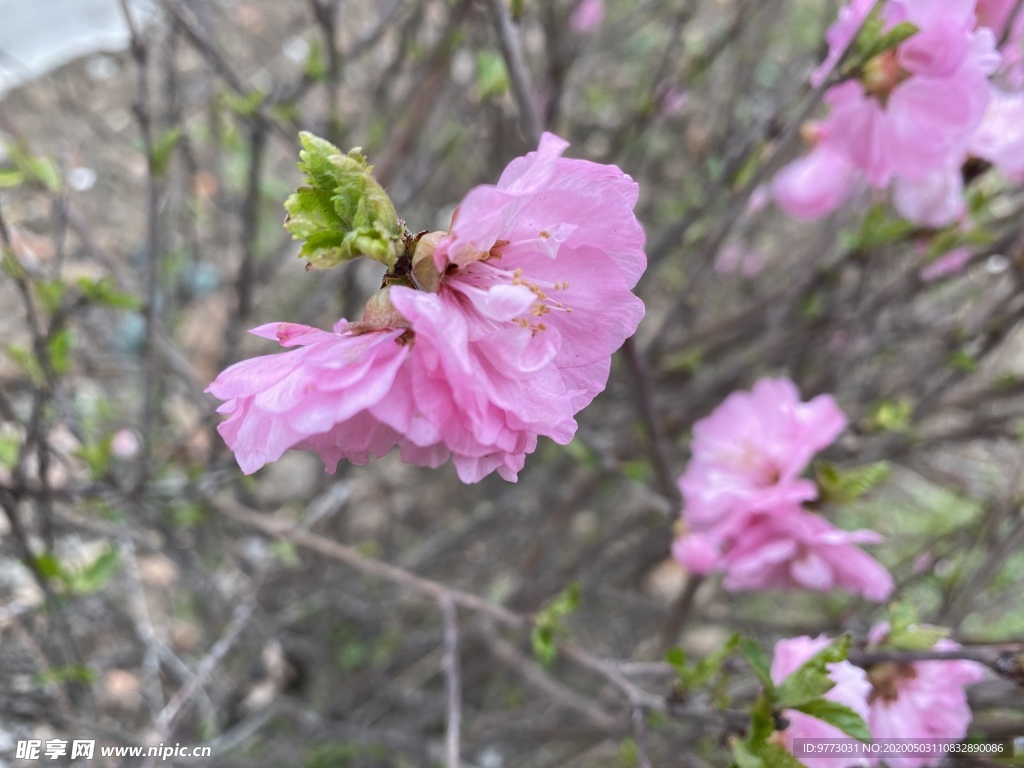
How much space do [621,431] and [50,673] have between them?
1.49m

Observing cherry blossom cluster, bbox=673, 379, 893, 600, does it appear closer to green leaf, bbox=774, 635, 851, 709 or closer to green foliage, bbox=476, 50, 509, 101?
green leaf, bbox=774, 635, 851, 709

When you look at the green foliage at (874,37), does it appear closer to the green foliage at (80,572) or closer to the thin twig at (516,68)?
the thin twig at (516,68)

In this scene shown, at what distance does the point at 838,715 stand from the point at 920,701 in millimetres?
280

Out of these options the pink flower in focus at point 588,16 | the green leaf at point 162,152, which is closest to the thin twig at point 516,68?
the green leaf at point 162,152

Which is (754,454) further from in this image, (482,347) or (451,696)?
(482,347)

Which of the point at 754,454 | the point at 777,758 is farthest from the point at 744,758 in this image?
the point at 754,454

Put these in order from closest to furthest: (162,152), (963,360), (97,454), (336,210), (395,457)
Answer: (336,210) < (162,152) < (97,454) < (963,360) < (395,457)

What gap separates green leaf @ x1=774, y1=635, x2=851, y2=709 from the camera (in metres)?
0.75

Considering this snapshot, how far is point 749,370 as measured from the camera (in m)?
1.92

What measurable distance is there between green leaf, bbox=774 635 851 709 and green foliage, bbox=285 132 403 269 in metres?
0.60

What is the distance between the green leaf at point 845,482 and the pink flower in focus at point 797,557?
0.14 feet

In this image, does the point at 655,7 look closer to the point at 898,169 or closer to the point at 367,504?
the point at 898,169

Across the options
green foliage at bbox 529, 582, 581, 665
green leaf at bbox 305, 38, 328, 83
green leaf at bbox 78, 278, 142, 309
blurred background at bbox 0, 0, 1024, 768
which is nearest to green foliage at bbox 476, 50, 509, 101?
blurred background at bbox 0, 0, 1024, 768

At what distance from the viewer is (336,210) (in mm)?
558
